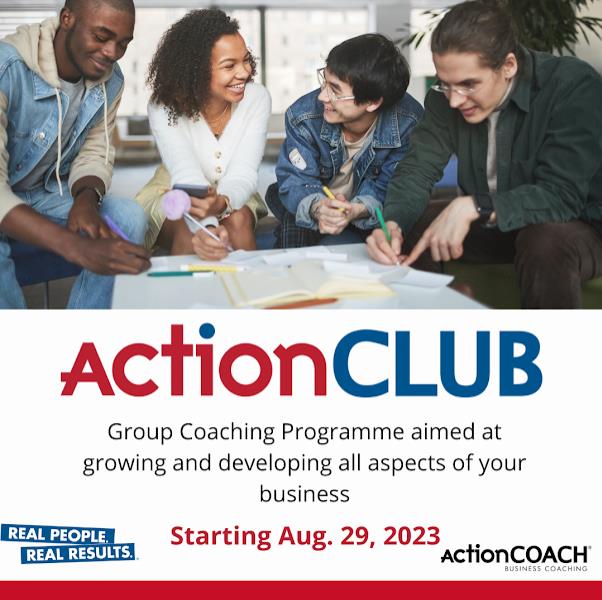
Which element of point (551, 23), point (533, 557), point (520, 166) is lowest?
point (533, 557)

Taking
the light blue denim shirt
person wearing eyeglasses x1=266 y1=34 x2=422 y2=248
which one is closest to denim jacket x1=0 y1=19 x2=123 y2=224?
the light blue denim shirt

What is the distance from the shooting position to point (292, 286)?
153 cm

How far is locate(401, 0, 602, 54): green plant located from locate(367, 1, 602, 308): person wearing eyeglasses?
241mm

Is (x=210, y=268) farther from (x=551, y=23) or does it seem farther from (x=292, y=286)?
(x=551, y=23)

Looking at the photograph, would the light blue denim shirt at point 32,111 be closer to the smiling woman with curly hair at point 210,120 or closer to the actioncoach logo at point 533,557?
the smiling woman with curly hair at point 210,120

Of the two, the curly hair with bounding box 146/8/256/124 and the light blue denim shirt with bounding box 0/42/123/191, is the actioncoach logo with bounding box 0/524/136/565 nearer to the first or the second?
the light blue denim shirt with bounding box 0/42/123/191

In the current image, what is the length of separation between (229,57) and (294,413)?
83 centimetres

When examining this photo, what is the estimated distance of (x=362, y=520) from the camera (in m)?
1.71

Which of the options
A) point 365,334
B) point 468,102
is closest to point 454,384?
point 365,334

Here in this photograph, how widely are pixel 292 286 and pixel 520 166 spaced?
2.16ft

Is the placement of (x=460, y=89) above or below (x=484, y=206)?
above

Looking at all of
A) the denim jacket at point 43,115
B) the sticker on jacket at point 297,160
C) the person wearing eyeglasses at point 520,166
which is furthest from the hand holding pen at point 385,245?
the denim jacket at point 43,115

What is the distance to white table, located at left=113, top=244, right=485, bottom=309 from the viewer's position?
1.52 metres

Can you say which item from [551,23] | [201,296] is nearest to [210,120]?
[201,296]
